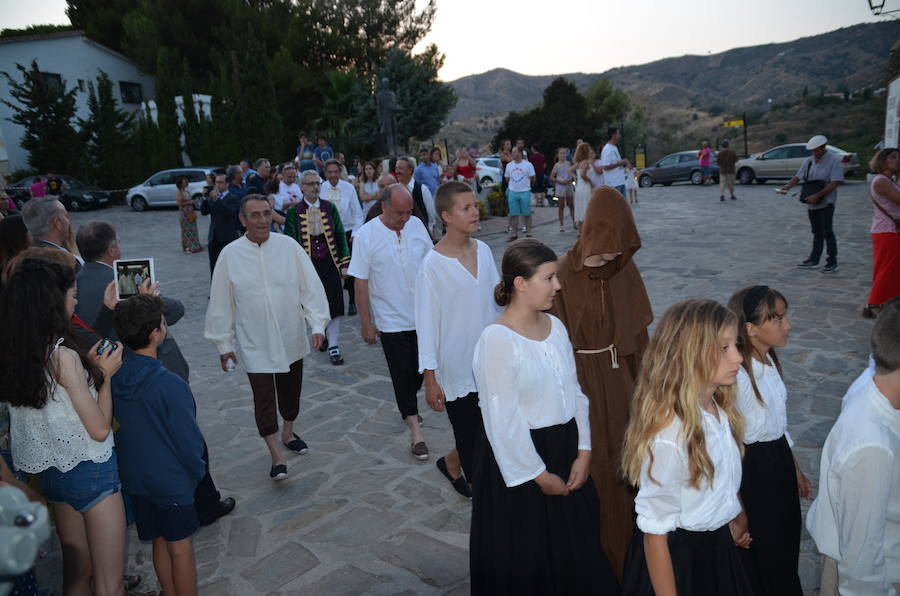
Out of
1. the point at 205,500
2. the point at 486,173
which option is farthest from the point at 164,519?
the point at 486,173

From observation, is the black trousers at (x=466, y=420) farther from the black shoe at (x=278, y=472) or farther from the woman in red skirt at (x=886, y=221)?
the woman in red skirt at (x=886, y=221)

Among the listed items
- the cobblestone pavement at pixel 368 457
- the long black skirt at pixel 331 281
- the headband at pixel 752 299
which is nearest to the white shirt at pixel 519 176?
the cobblestone pavement at pixel 368 457

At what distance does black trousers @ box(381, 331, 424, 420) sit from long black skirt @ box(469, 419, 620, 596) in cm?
236

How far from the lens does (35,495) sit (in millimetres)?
3547

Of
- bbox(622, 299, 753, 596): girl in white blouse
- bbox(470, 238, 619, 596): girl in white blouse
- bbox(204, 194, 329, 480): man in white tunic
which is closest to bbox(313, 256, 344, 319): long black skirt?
bbox(204, 194, 329, 480): man in white tunic

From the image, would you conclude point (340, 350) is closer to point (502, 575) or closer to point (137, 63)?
point (502, 575)

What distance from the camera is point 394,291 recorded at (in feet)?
16.9

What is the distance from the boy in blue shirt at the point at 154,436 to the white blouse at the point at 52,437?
0.18 meters

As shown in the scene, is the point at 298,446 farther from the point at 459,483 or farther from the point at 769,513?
the point at 769,513

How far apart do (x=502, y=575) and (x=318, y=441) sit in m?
3.18

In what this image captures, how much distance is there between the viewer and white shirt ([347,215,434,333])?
16.9ft

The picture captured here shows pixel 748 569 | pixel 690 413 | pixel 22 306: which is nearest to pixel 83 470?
pixel 22 306

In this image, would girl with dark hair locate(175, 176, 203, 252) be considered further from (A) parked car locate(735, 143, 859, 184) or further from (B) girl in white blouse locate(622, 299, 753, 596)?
(A) parked car locate(735, 143, 859, 184)

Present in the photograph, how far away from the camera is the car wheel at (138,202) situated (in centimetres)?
2664
